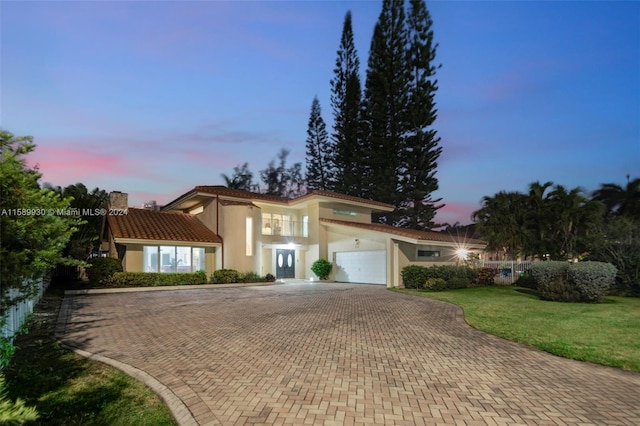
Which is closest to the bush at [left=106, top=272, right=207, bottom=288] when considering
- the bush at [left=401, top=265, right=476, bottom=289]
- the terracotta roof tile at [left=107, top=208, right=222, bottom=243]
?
the terracotta roof tile at [left=107, top=208, right=222, bottom=243]

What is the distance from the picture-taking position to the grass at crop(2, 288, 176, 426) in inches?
153

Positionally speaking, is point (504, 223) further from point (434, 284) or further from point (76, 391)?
point (76, 391)

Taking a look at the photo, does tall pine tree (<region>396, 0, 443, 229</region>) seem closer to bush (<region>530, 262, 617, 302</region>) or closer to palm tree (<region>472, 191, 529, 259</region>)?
palm tree (<region>472, 191, 529, 259</region>)

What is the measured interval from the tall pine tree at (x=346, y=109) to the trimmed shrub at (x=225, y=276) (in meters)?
25.2

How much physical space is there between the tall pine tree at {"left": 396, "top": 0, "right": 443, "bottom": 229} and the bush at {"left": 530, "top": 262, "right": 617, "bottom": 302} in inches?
956

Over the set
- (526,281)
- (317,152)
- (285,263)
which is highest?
(317,152)

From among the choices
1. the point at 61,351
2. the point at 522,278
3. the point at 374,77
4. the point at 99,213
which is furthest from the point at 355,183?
the point at 61,351

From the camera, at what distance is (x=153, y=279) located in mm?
18047

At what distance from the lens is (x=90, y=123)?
54.8ft

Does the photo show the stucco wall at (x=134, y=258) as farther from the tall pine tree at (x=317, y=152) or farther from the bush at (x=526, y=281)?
the tall pine tree at (x=317, y=152)

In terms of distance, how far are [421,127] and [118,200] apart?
31535 millimetres

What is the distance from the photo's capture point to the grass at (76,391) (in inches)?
153

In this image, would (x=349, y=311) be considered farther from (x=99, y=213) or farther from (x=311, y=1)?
(x=99, y=213)

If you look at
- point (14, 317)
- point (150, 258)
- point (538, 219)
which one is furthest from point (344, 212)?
point (14, 317)
